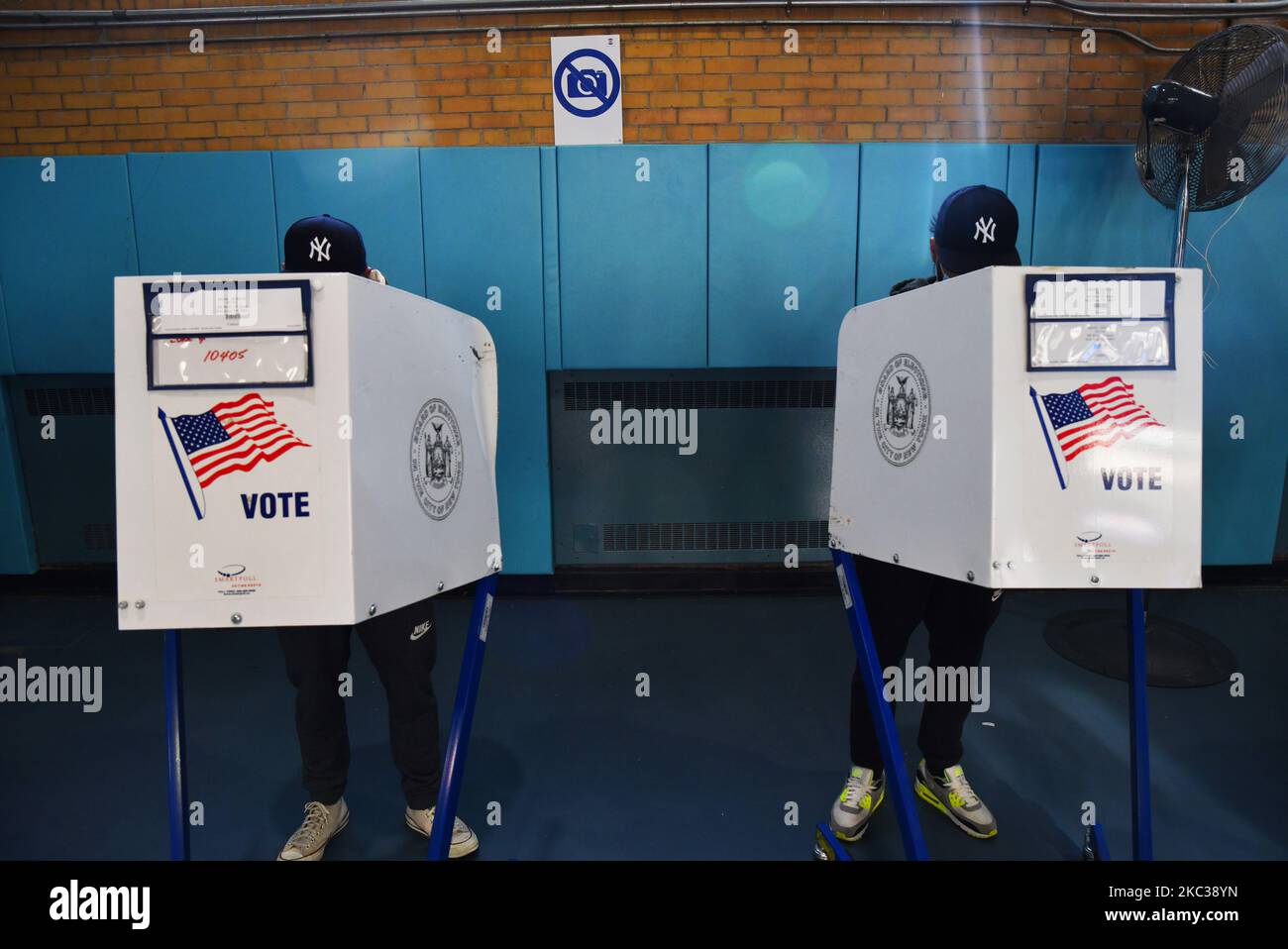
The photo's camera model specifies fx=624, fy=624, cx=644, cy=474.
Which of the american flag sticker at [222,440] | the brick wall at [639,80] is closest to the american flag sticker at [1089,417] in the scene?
the american flag sticker at [222,440]

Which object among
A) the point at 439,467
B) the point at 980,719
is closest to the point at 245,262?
the point at 439,467

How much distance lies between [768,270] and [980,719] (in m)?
1.88

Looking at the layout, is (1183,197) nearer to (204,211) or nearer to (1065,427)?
(1065,427)

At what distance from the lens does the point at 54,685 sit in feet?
7.11

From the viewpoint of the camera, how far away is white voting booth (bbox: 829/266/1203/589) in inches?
34.2

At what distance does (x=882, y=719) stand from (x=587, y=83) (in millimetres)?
2834

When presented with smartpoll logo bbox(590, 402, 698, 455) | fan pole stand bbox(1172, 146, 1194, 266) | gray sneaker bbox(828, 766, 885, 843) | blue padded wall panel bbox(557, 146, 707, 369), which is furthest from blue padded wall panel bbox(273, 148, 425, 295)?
fan pole stand bbox(1172, 146, 1194, 266)

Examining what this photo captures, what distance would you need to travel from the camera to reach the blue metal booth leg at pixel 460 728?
1.06 meters

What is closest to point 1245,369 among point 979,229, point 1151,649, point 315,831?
point 1151,649

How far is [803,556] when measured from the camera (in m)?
2.93

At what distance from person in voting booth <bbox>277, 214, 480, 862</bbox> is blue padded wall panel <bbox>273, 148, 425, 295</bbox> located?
1.43 meters

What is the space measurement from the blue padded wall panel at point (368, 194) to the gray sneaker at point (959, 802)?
2650mm
